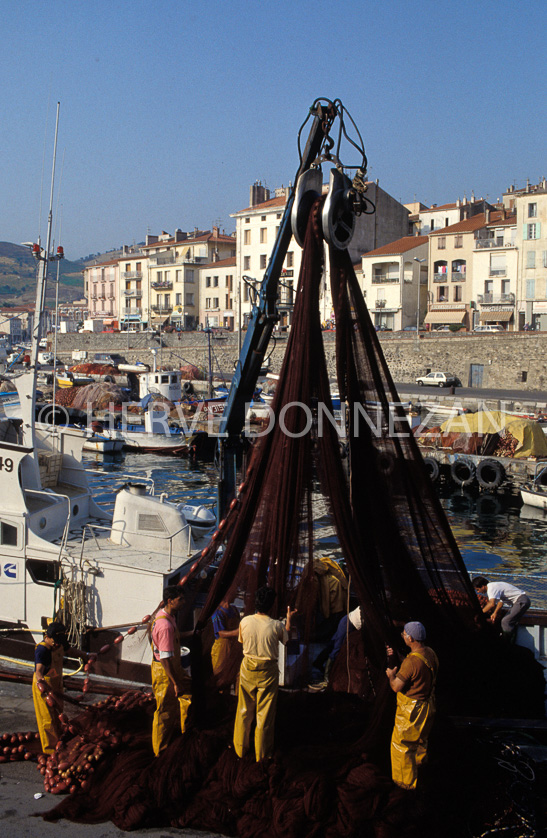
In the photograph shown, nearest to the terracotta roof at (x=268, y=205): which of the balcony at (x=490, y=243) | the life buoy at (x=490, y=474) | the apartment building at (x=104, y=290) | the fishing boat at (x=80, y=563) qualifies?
the balcony at (x=490, y=243)

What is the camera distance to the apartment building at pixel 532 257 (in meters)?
49.5

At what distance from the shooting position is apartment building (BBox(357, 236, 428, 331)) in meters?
56.7

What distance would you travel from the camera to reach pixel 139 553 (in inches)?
348

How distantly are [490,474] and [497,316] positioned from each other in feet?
101

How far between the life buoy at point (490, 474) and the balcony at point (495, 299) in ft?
101

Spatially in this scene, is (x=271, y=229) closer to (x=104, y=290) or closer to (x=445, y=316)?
(x=445, y=316)

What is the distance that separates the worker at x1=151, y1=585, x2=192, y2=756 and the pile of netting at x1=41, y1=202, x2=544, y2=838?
6.6 inches

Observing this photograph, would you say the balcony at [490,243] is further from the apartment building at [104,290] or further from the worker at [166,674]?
the worker at [166,674]

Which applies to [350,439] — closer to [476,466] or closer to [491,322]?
[476,466]

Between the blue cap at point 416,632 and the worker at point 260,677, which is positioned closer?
the blue cap at point 416,632

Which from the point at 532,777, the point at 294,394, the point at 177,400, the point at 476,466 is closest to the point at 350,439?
the point at 294,394

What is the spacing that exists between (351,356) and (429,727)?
330 centimetres

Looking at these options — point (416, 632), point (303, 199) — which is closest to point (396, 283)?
point (303, 199)

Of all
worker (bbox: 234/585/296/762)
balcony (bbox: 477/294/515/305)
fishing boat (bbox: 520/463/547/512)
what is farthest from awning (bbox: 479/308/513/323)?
worker (bbox: 234/585/296/762)
